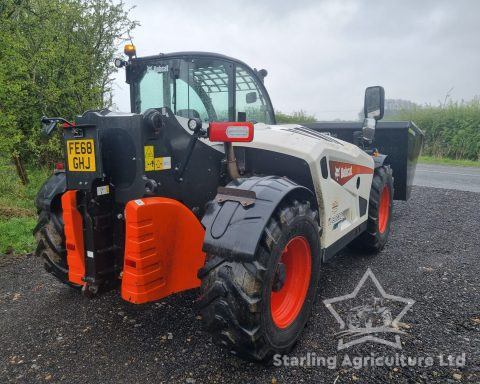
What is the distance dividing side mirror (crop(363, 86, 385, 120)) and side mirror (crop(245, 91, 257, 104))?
1293 millimetres

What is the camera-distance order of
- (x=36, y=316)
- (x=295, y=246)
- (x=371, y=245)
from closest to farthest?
(x=295, y=246), (x=36, y=316), (x=371, y=245)

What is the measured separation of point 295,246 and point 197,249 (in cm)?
68

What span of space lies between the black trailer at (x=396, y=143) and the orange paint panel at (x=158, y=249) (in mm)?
3729

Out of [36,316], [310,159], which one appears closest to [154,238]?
[310,159]

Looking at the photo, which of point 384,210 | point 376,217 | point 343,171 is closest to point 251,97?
point 343,171

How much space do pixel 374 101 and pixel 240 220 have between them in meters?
2.60

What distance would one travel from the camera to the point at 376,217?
161 inches

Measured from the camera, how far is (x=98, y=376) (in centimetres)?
226

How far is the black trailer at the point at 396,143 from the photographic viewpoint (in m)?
5.31

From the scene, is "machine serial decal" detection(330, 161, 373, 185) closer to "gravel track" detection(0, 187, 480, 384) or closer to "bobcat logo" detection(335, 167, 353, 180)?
"bobcat logo" detection(335, 167, 353, 180)

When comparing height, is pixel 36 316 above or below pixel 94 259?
below

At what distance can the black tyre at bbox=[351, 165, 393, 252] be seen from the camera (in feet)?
13.4

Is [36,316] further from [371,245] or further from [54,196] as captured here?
[371,245]

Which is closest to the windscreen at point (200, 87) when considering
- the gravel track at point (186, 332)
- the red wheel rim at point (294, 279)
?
the red wheel rim at point (294, 279)
